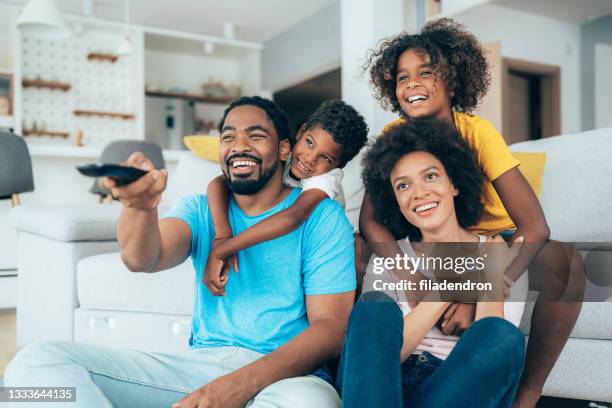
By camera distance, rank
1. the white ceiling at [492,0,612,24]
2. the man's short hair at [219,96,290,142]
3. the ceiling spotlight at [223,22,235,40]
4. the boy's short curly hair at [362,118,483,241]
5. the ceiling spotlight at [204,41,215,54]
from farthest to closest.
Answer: the ceiling spotlight at [204,41,215,54] → the ceiling spotlight at [223,22,235,40] → the white ceiling at [492,0,612,24] → the man's short hair at [219,96,290,142] → the boy's short curly hair at [362,118,483,241]

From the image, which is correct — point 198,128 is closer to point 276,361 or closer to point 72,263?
point 72,263

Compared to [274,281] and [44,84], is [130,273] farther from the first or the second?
[44,84]

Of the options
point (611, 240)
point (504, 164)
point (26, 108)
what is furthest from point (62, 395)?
point (26, 108)

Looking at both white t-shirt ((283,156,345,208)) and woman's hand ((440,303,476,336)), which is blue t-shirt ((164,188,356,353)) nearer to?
white t-shirt ((283,156,345,208))

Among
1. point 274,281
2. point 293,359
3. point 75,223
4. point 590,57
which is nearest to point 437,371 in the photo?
point 293,359

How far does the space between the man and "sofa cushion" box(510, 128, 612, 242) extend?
3.32ft

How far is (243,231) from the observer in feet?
4.08

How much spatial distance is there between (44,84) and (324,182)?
185 inches

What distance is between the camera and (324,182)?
4.47 feet

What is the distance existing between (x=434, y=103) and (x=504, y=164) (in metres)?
0.27

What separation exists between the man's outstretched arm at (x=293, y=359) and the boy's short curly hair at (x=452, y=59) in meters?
0.64

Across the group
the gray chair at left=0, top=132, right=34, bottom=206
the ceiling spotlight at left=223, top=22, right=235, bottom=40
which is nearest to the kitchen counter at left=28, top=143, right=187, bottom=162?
the gray chair at left=0, top=132, right=34, bottom=206

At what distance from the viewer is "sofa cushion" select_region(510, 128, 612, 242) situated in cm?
185

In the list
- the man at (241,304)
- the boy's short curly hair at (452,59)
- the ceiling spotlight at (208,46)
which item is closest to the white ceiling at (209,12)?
the ceiling spotlight at (208,46)
